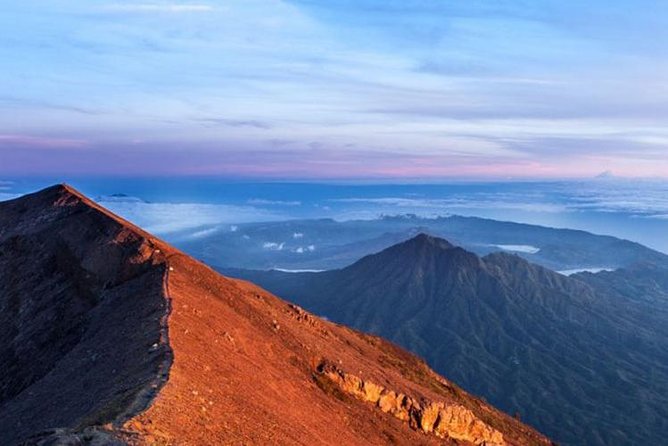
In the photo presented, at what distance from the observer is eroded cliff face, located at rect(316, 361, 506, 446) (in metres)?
Result: 36.6

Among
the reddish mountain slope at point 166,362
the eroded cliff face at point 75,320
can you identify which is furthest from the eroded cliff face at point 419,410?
the eroded cliff face at point 75,320

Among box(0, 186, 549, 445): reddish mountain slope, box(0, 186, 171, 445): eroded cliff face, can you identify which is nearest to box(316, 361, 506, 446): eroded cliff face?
box(0, 186, 549, 445): reddish mountain slope

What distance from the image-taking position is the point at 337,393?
35.2 m

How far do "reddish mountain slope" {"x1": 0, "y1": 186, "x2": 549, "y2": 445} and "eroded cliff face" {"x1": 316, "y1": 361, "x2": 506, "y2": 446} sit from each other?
77 millimetres

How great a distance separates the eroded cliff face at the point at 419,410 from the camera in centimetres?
3656

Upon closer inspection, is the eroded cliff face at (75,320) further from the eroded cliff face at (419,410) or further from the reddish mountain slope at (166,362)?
the eroded cliff face at (419,410)

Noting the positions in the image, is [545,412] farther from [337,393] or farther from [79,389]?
[79,389]

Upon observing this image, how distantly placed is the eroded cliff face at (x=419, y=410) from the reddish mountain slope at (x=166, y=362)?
0.08 m

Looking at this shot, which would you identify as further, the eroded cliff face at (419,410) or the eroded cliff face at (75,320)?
the eroded cliff face at (419,410)

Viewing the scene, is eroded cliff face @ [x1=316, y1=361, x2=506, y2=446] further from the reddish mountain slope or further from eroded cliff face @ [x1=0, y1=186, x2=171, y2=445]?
eroded cliff face @ [x1=0, y1=186, x2=171, y2=445]

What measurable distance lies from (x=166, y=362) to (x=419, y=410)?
18.7 m

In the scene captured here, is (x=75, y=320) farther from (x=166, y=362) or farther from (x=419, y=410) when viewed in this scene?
(x=419, y=410)

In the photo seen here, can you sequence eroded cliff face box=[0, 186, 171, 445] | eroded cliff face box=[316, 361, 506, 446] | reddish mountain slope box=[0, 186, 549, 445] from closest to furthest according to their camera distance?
reddish mountain slope box=[0, 186, 549, 445] → eroded cliff face box=[0, 186, 171, 445] → eroded cliff face box=[316, 361, 506, 446]

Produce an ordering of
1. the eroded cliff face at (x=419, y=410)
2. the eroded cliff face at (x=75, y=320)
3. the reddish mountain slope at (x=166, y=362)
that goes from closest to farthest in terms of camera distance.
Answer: the reddish mountain slope at (x=166, y=362), the eroded cliff face at (x=75, y=320), the eroded cliff face at (x=419, y=410)
